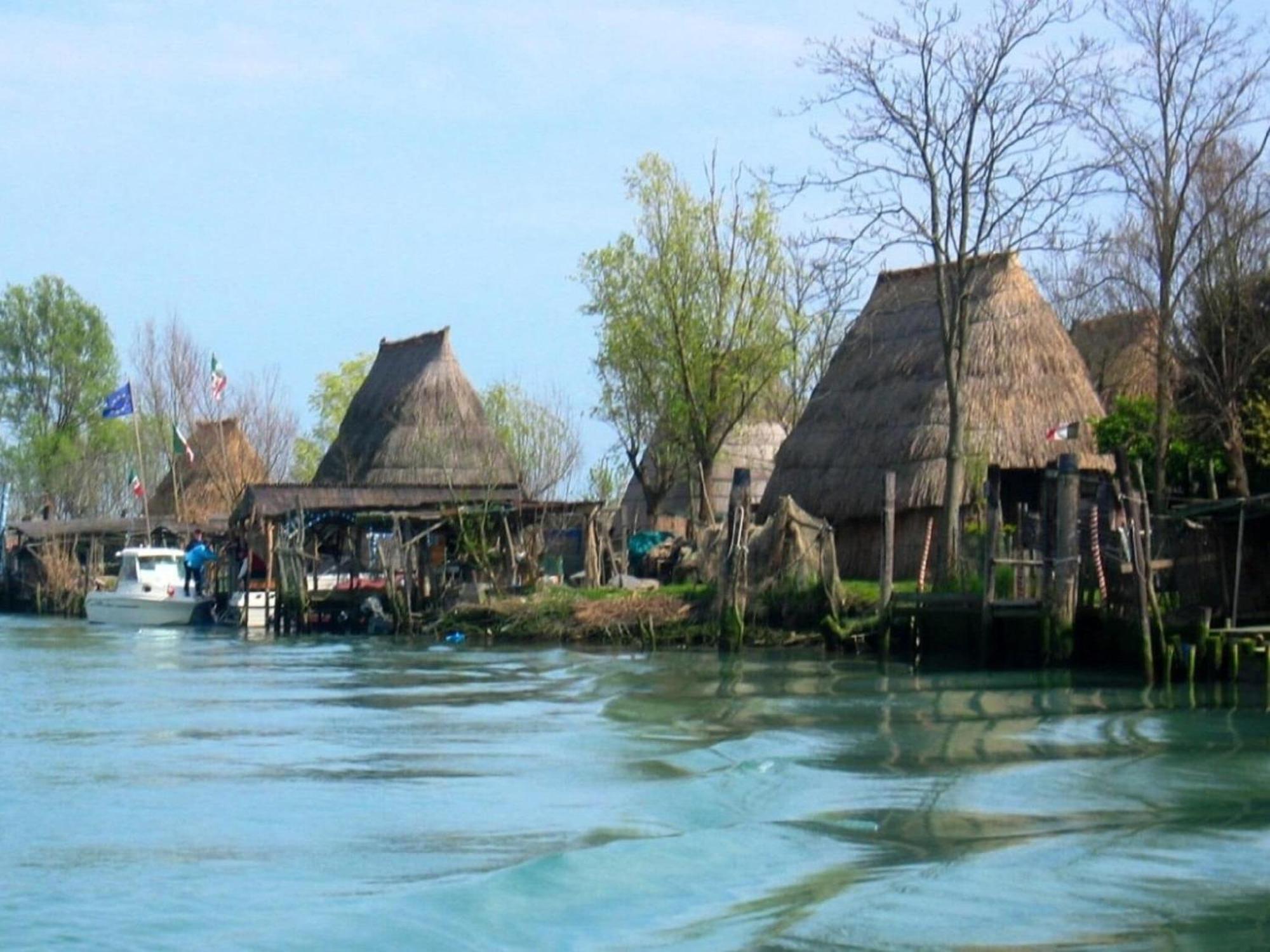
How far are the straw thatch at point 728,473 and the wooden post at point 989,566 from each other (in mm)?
21706

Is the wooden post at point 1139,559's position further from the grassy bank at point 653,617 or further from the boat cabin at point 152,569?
the boat cabin at point 152,569

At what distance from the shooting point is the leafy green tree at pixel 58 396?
69625 mm

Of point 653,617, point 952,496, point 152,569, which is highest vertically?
point 952,496

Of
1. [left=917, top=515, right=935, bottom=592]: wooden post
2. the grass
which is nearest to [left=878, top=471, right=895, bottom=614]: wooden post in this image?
the grass

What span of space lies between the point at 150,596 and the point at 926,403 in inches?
760

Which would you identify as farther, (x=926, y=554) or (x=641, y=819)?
(x=926, y=554)

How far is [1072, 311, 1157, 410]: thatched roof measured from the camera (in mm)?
44094

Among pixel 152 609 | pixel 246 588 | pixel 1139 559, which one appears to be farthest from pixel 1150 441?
pixel 152 609

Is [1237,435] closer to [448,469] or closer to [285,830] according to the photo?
[285,830]

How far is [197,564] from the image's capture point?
45.2 metres

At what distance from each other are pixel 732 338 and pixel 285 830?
28.6 metres

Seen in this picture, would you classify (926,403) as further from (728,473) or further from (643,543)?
(728,473)

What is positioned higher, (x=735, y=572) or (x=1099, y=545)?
(x=1099, y=545)

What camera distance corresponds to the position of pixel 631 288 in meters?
41.7
